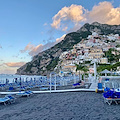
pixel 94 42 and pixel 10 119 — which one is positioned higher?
pixel 94 42

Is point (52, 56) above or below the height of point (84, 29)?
below

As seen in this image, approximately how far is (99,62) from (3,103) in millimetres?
67563

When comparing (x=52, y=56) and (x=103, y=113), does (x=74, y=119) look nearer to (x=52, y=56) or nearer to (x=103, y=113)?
(x=103, y=113)

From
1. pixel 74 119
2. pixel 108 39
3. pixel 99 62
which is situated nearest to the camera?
pixel 74 119

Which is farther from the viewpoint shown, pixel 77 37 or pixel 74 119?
pixel 77 37

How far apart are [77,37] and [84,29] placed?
91.5ft

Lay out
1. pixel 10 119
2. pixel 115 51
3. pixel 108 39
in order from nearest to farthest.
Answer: pixel 10 119, pixel 115 51, pixel 108 39

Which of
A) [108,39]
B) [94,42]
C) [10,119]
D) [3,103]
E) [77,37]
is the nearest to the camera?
[10,119]

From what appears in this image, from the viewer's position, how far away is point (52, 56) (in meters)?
141

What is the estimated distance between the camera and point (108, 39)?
13588cm

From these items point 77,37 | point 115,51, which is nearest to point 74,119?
point 115,51

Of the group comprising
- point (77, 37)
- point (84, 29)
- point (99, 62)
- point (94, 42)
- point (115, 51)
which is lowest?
point (99, 62)

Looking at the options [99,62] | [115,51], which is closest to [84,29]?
[115,51]

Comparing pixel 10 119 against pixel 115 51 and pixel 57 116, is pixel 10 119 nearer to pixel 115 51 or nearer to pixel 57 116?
pixel 57 116
